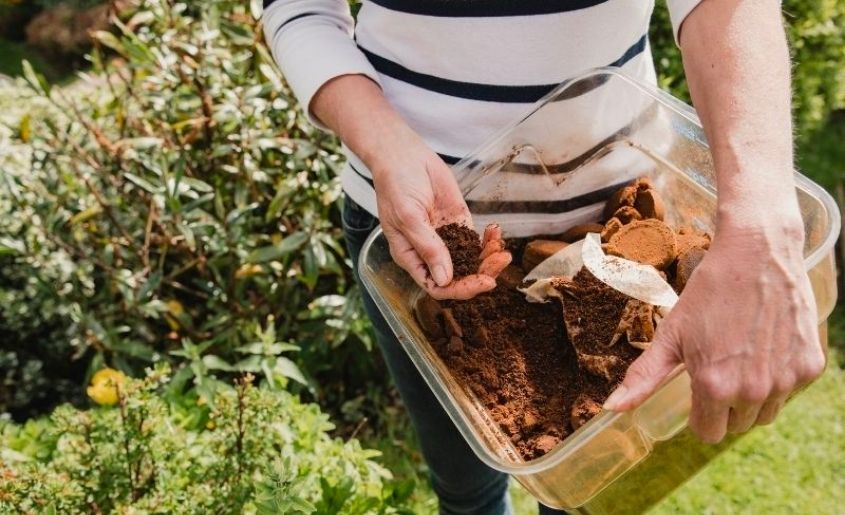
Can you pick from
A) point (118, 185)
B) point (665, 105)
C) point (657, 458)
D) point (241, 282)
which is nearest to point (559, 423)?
point (657, 458)

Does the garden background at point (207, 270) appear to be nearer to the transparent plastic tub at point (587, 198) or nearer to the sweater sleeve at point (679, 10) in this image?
the transparent plastic tub at point (587, 198)

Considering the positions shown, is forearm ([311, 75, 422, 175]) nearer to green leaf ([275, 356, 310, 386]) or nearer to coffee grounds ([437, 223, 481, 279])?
coffee grounds ([437, 223, 481, 279])

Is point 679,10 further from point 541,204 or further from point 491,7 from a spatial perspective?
point 541,204

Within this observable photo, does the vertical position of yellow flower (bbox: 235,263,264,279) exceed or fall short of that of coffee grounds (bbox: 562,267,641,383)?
it falls short

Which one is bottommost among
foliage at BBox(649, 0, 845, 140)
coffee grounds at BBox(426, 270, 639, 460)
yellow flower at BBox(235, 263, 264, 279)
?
A: foliage at BBox(649, 0, 845, 140)

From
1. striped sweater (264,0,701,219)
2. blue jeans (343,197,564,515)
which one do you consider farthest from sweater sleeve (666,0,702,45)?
blue jeans (343,197,564,515)

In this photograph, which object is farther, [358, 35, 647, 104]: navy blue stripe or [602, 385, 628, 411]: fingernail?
[358, 35, 647, 104]: navy blue stripe

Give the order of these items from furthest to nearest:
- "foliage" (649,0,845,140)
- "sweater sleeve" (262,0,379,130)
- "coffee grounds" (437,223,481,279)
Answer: "foliage" (649,0,845,140) < "sweater sleeve" (262,0,379,130) < "coffee grounds" (437,223,481,279)

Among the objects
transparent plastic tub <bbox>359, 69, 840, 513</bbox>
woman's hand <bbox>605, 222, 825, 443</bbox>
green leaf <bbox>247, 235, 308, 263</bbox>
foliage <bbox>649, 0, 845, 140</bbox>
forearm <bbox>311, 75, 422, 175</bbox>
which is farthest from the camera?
foliage <bbox>649, 0, 845, 140</bbox>

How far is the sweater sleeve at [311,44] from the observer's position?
1375 mm

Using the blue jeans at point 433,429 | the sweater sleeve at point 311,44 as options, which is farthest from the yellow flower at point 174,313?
the sweater sleeve at point 311,44

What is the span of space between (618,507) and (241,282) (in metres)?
1.75

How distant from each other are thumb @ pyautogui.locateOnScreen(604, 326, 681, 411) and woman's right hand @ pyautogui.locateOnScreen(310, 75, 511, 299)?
0.28 m

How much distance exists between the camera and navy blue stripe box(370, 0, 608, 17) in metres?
1.24
